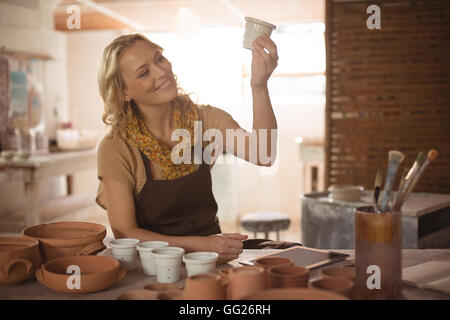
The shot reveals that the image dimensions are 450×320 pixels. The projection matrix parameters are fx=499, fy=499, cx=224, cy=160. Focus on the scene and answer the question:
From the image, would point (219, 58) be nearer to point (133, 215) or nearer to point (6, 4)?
point (6, 4)

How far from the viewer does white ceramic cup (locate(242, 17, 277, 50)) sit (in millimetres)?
1760

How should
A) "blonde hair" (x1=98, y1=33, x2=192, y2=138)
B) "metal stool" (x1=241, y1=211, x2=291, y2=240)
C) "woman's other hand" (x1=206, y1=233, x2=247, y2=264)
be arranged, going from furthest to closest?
"metal stool" (x1=241, y1=211, x2=291, y2=240), "blonde hair" (x1=98, y1=33, x2=192, y2=138), "woman's other hand" (x1=206, y1=233, x2=247, y2=264)

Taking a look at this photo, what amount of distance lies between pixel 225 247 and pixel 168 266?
0.24 meters

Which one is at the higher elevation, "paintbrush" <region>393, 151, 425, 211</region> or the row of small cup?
"paintbrush" <region>393, 151, 425, 211</region>

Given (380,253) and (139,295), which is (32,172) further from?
(380,253)

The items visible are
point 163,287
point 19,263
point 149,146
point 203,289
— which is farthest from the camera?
point 149,146

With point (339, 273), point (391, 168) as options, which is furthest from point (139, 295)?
point (391, 168)

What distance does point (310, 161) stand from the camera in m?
5.59

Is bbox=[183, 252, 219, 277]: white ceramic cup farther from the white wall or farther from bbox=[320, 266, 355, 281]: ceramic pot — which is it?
the white wall

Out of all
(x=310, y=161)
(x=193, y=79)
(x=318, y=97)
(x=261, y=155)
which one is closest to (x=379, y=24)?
(x=261, y=155)

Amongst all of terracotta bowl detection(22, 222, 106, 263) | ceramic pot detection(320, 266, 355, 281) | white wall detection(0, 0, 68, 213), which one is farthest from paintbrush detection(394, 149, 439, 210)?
white wall detection(0, 0, 68, 213)

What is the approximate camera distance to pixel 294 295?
3.59ft

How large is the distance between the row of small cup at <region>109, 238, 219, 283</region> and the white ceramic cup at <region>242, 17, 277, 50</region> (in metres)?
0.78

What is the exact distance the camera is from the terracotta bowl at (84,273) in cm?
127
